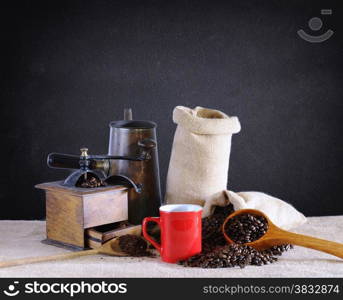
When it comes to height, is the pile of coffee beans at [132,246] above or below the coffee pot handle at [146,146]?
below

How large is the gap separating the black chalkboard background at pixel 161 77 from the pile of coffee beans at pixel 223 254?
2.21 ft

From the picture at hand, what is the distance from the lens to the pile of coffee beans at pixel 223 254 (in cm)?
136

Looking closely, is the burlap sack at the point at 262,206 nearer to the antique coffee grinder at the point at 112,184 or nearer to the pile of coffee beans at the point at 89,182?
the antique coffee grinder at the point at 112,184

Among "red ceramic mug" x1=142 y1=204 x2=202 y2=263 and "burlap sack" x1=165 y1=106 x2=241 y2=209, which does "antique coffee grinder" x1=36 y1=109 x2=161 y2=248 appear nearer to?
"burlap sack" x1=165 y1=106 x2=241 y2=209

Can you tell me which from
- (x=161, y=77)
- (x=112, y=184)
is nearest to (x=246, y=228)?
(x=112, y=184)

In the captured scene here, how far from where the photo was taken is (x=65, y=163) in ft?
5.21

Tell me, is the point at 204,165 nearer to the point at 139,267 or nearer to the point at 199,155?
the point at 199,155

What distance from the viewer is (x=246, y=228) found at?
1473 mm

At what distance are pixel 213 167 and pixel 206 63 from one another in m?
0.54

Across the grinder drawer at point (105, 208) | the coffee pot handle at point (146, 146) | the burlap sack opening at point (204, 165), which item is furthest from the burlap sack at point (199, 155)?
the grinder drawer at point (105, 208)

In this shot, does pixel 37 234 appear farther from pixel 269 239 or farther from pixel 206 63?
pixel 206 63

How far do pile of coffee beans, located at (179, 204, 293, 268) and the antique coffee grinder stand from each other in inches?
9.6

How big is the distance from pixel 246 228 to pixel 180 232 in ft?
0.67

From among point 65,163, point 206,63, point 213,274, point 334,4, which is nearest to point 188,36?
point 206,63
